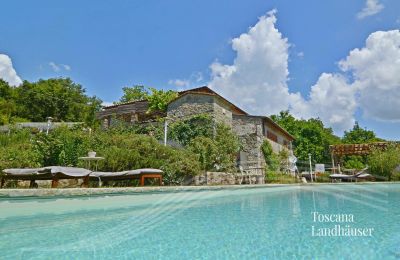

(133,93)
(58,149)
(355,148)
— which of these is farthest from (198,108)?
(133,93)

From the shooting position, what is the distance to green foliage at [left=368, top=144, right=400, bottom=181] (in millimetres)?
22047

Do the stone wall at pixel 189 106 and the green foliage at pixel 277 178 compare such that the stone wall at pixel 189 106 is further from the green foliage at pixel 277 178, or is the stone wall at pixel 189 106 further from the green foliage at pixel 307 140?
the green foliage at pixel 307 140

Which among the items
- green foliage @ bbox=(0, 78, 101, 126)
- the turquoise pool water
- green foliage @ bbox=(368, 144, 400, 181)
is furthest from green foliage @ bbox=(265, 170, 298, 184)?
green foliage @ bbox=(0, 78, 101, 126)

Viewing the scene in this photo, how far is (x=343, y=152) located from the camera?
28625 mm

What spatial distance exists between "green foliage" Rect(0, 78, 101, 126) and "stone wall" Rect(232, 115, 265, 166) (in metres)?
19.4

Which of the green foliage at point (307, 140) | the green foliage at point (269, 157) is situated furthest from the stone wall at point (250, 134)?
the green foliage at point (307, 140)

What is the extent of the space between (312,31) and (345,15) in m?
2.71

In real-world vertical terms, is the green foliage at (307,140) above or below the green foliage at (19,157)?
above

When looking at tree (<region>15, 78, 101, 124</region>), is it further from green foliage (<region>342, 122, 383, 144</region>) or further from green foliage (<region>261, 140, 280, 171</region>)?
green foliage (<region>342, 122, 383, 144</region>)

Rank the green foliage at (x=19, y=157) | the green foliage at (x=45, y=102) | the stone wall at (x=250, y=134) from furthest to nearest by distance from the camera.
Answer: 1. the green foliage at (x=45, y=102)
2. the stone wall at (x=250, y=134)
3. the green foliage at (x=19, y=157)

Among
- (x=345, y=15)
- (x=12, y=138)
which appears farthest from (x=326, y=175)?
(x=12, y=138)

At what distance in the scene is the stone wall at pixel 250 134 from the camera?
72.1ft

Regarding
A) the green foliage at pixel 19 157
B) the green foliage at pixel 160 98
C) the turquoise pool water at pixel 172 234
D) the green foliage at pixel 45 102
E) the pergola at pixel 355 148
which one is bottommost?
the turquoise pool water at pixel 172 234

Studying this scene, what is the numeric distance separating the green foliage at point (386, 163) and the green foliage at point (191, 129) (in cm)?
1341
